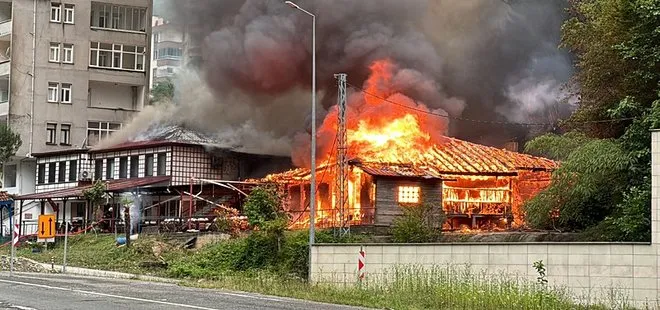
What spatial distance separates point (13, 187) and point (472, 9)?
3661 centimetres

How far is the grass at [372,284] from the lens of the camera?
76.8ft

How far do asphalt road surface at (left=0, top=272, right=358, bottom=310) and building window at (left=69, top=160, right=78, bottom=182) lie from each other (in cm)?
3677

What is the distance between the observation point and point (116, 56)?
232 ft

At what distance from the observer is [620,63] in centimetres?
3659

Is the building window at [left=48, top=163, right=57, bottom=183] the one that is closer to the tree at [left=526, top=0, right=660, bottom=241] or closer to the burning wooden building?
the burning wooden building

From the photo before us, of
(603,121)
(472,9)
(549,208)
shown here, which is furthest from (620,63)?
(472,9)

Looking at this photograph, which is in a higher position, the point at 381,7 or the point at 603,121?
the point at 381,7

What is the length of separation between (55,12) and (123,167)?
48.3ft

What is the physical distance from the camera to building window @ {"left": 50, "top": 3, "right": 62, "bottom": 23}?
227 ft

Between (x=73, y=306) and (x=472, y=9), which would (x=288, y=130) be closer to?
(x=472, y=9)

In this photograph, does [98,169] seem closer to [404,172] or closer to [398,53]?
[398,53]

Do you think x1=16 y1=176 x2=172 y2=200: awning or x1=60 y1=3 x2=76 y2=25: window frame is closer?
x1=16 y1=176 x2=172 y2=200: awning

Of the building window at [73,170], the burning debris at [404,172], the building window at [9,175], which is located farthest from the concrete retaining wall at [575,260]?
the building window at [9,175]

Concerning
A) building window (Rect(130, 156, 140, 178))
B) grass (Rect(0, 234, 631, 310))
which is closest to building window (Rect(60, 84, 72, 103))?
building window (Rect(130, 156, 140, 178))
